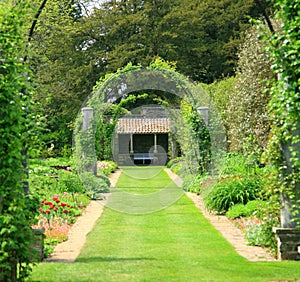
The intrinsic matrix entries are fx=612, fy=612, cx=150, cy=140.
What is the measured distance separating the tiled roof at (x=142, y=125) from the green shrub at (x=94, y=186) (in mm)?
14597

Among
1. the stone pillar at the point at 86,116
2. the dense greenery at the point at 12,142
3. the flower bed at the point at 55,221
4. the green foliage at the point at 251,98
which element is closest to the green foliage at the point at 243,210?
the flower bed at the point at 55,221

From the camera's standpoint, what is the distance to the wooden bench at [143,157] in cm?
3104

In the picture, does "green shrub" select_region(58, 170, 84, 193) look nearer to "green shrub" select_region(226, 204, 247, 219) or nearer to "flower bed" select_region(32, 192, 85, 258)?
"flower bed" select_region(32, 192, 85, 258)

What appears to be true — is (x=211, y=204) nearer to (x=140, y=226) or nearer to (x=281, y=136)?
(x=140, y=226)

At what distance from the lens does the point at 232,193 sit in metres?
12.1

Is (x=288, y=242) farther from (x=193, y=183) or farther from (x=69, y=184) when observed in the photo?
(x=193, y=183)

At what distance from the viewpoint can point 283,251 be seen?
25.0 feet

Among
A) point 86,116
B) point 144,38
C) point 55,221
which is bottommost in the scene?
point 55,221

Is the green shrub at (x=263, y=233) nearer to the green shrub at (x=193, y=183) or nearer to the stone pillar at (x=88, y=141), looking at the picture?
the green shrub at (x=193, y=183)

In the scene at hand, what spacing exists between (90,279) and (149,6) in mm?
30110

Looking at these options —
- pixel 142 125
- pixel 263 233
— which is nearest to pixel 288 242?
pixel 263 233

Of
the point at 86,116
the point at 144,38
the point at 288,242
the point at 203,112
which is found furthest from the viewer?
the point at 144,38

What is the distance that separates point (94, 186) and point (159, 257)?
8.84 metres

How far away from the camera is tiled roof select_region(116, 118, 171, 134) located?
32031 millimetres
